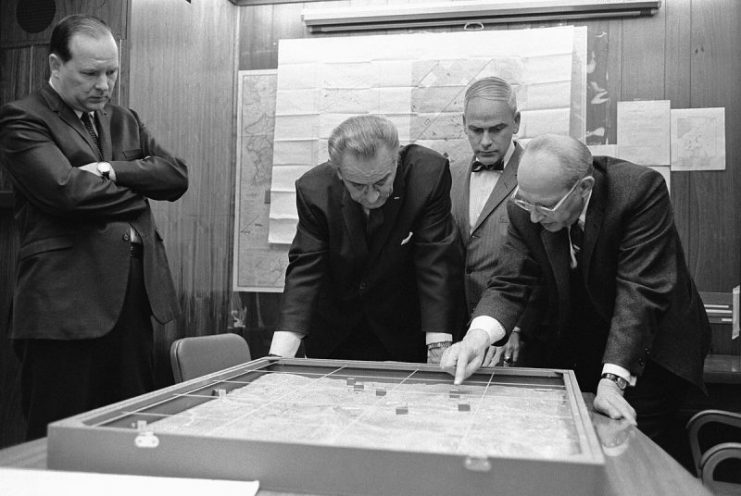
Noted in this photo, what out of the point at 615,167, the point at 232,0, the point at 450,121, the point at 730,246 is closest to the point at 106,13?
the point at 232,0

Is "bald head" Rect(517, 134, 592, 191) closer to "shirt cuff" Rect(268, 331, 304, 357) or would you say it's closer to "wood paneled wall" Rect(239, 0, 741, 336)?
"shirt cuff" Rect(268, 331, 304, 357)

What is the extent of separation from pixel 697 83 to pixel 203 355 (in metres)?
2.40

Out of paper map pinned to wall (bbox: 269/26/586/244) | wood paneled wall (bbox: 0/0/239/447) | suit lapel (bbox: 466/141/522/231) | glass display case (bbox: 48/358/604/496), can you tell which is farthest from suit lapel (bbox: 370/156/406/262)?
paper map pinned to wall (bbox: 269/26/586/244)

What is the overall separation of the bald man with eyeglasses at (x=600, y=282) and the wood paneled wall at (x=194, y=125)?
1.64 m

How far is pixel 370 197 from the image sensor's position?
2.21m

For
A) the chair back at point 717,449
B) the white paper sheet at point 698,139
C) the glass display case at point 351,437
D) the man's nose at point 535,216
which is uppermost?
the white paper sheet at point 698,139

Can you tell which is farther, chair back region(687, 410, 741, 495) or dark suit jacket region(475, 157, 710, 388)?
dark suit jacket region(475, 157, 710, 388)

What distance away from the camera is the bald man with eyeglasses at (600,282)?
73.1 inches

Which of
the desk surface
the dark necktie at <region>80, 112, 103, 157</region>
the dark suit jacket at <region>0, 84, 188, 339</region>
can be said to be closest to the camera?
the desk surface

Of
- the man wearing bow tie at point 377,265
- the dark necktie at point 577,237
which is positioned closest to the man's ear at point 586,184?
the dark necktie at point 577,237

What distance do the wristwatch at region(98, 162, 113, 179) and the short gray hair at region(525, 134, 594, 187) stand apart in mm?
1256

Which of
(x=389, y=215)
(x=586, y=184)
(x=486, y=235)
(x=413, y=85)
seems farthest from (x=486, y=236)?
(x=413, y=85)

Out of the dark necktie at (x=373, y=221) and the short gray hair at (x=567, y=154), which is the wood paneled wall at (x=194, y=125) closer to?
the dark necktie at (x=373, y=221)

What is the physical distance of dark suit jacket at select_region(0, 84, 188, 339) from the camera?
2223 mm
